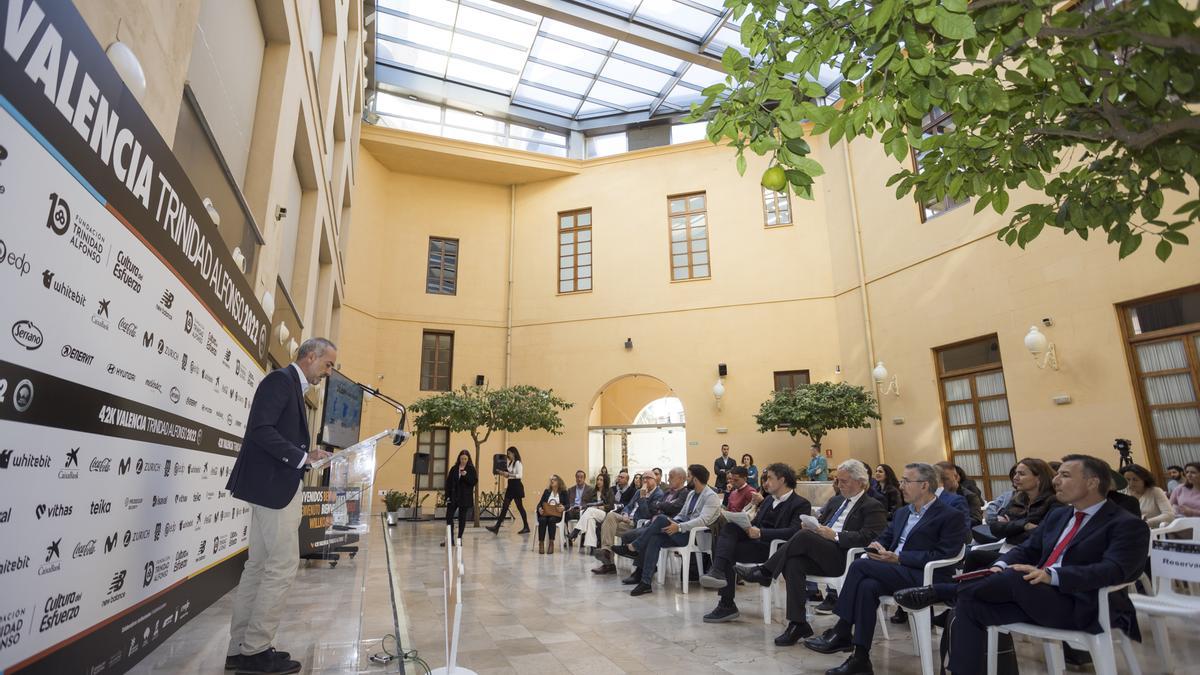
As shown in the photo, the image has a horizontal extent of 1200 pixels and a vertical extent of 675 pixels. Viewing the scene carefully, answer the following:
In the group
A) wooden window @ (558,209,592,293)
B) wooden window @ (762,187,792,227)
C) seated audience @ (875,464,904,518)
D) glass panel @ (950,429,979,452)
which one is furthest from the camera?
wooden window @ (558,209,592,293)

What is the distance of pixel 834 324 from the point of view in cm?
1245

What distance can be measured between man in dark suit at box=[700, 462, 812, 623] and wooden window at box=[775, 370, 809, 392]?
313 inches

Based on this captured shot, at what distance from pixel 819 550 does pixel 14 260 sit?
400 centimetres

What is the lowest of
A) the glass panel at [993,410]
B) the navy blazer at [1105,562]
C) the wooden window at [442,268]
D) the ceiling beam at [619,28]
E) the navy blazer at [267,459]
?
the navy blazer at [1105,562]

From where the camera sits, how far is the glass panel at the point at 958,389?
9328 mm

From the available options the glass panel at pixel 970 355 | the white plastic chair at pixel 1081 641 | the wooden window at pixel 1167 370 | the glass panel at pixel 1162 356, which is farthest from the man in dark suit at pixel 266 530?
the glass panel at pixel 970 355

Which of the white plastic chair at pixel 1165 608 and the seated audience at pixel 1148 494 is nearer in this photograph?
the white plastic chair at pixel 1165 608

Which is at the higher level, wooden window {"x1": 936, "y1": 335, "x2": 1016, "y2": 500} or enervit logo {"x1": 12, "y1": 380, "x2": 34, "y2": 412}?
wooden window {"x1": 936, "y1": 335, "x2": 1016, "y2": 500}

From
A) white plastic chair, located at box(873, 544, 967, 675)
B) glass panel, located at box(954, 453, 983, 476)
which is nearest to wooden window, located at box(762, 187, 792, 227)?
glass panel, located at box(954, 453, 983, 476)

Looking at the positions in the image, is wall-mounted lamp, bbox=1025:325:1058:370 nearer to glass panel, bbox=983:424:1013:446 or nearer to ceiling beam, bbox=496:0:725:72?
glass panel, bbox=983:424:1013:446

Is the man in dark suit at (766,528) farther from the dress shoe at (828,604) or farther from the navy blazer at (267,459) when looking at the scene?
the navy blazer at (267,459)

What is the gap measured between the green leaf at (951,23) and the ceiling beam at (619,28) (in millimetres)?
10578

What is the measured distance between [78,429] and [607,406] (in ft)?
51.3

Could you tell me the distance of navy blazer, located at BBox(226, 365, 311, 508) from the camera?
9.25 ft
